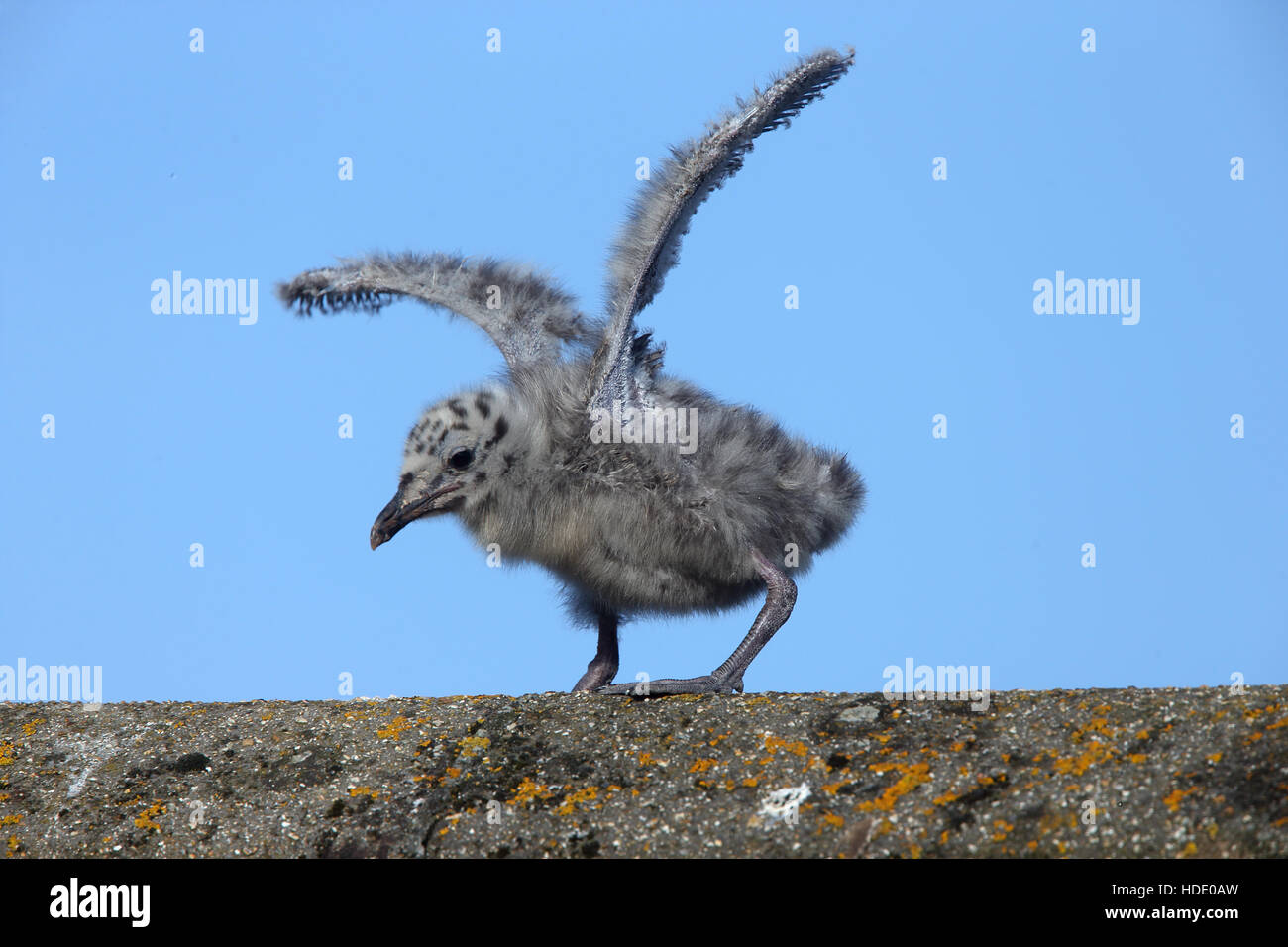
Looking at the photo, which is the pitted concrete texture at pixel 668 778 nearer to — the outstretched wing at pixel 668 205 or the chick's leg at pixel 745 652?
the chick's leg at pixel 745 652

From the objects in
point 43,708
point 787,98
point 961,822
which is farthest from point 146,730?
point 787,98

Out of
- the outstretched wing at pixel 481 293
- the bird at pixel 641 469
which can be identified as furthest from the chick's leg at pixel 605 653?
the outstretched wing at pixel 481 293

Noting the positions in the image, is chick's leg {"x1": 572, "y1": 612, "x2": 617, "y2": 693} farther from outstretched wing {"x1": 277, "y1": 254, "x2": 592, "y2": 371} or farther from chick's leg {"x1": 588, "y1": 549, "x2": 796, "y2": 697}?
outstretched wing {"x1": 277, "y1": 254, "x2": 592, "y2": 371}

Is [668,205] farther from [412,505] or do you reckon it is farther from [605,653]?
[605,653]

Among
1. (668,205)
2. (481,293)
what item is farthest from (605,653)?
(668,205)

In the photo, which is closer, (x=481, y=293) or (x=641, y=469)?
(x=641, y=469)

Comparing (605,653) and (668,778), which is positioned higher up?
(605,653)

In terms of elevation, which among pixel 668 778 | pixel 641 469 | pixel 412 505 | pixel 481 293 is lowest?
pixel 668 778
